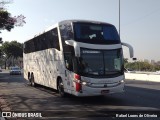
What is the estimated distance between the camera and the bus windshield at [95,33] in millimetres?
14633

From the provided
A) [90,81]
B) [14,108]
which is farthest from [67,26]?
[14,108]

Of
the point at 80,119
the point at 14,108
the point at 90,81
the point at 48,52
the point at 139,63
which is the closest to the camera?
the point at 80,119

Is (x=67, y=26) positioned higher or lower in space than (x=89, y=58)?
higher

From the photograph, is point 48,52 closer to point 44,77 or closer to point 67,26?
point 44,77

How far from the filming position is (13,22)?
19.1m

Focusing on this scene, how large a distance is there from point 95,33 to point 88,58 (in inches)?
53.9

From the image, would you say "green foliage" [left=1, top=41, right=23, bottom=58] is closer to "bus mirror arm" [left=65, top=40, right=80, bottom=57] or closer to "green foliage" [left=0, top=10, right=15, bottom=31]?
"green foliage" [left=0, top=10, right=15, bottom=31]

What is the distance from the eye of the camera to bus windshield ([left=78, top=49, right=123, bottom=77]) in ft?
46.4

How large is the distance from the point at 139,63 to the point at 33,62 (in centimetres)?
10954

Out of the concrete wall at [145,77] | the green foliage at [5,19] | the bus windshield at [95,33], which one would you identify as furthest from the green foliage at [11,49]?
the bus windshield at [95,33]

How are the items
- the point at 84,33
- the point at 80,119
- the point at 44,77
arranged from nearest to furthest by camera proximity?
the point at 80,119, the point at 84,33, the point at 44,77

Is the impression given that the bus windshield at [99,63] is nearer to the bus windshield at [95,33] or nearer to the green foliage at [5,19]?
the bus windshield at [95,33]

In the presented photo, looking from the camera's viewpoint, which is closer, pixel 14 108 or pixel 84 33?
pixel 14 108

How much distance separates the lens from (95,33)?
49.3 ft
